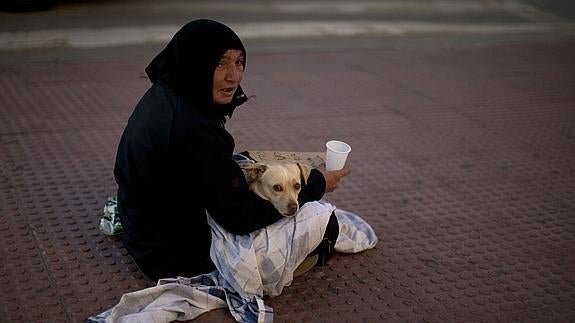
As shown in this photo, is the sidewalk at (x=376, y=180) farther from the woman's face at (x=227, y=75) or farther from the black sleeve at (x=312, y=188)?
the woman's face at (x=227, y=75)

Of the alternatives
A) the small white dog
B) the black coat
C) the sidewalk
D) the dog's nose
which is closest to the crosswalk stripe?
the sidewalk

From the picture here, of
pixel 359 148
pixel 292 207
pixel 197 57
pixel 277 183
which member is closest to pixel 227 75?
pixel 197 57

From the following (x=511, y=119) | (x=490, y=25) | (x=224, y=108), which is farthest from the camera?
(x=490, y=25)

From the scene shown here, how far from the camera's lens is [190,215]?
3.05 meters

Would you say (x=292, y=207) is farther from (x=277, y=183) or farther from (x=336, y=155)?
(x=336, y=155)

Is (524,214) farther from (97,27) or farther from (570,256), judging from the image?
(97,27)

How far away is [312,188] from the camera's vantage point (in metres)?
3.10

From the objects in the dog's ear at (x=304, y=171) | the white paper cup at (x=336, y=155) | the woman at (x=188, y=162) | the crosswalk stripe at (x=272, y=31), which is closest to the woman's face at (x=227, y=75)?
the woman at (x=188, y=162)

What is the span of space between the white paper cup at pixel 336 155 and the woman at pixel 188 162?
0.09 m

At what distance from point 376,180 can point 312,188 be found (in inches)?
64.6

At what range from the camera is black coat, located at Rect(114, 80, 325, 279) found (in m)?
2.79

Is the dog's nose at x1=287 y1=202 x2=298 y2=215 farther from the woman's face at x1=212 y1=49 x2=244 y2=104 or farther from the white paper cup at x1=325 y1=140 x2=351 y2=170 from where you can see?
the woman's face at x1=212 y1=49 x2=244 y2=104

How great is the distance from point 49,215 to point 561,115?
4681mm

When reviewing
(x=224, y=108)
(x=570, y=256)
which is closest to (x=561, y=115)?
(x=570, y=256)
